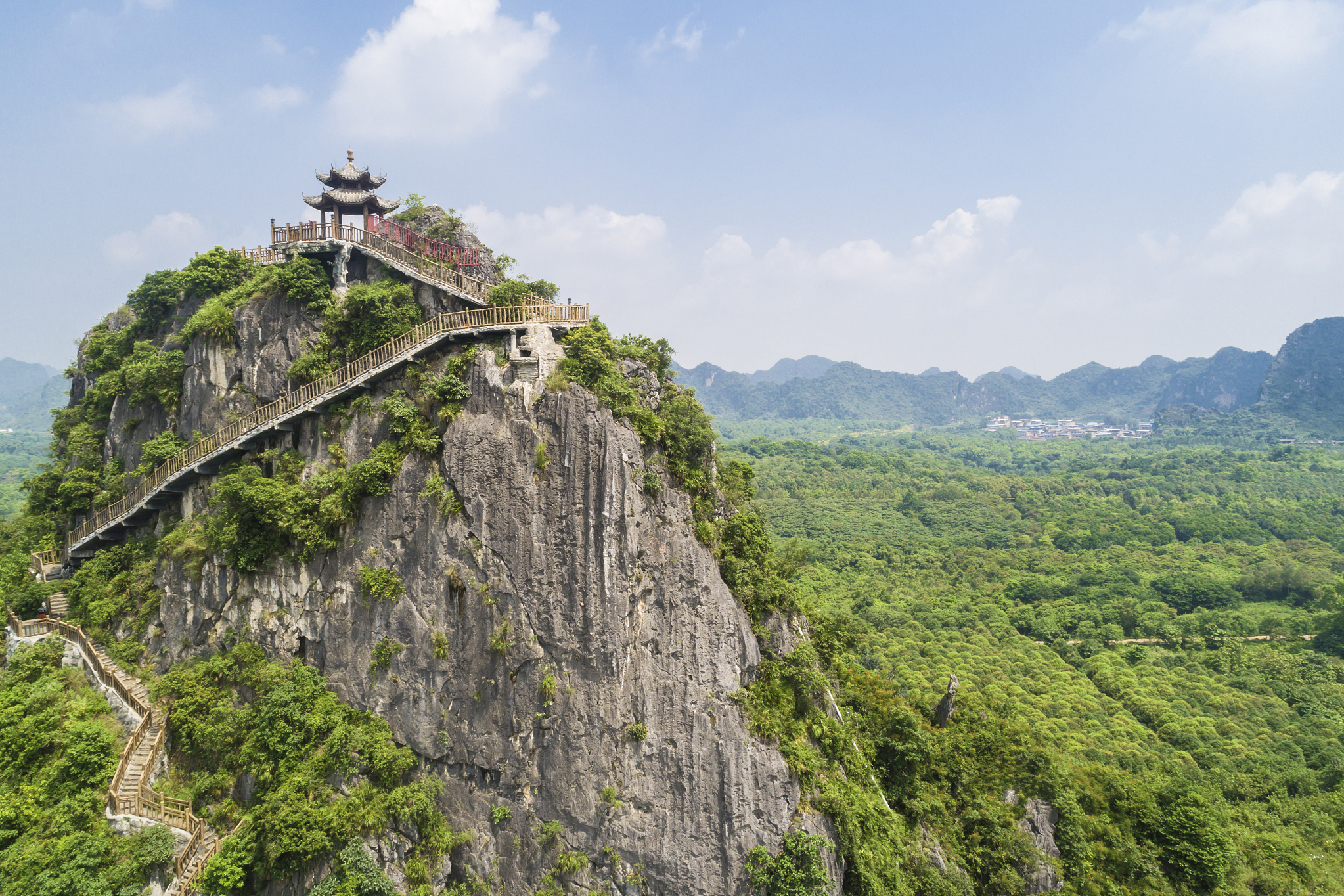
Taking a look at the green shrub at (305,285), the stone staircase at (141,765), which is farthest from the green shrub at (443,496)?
the stone staircase at (141,765)

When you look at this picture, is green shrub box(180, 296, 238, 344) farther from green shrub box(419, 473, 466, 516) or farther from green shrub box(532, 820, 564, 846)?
green shrub box(532, 820, 564, 846)

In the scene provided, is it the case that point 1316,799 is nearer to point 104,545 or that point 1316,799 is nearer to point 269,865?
point 269,865

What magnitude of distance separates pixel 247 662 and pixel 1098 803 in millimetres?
30705

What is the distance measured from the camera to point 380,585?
1884 cm

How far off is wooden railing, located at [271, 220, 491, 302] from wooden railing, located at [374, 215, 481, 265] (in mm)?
428

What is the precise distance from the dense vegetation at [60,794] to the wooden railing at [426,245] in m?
18.9

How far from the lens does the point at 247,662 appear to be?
19578 mm

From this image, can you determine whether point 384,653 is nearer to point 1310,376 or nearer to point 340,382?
point 340,382

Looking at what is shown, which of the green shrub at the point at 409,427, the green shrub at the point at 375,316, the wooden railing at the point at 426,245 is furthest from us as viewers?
the wooden railing at the point at 426,245

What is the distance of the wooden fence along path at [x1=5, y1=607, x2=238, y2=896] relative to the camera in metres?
17.1

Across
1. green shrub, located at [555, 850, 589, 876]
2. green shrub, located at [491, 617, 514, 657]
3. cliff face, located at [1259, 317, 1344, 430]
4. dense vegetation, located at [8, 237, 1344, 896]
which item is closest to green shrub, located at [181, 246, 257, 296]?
dense vegetation, located at [8, 237, 1344, 896]

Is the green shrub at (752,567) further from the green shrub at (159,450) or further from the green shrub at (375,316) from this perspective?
the green shrub at (159,450)

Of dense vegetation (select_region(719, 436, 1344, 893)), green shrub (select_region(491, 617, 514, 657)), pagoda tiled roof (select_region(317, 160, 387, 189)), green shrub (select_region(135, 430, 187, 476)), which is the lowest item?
dense vegetation (select_region(719, 436, 1344, 893))

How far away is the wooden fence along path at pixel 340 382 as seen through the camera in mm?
19797
